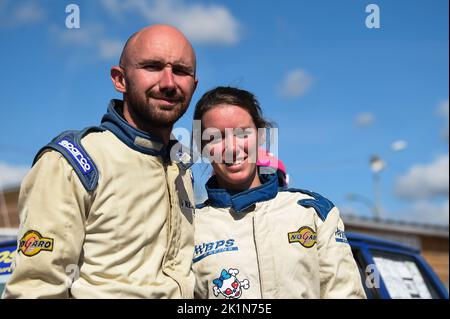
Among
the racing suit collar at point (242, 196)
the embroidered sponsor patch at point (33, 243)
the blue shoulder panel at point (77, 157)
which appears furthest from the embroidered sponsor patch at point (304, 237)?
the embroidered sponsor patch at point (33, 243)

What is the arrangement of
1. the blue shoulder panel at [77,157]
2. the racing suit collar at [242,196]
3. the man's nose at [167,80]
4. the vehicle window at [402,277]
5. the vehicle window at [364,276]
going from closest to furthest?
the blue shoulder panel at [77,157], the man's nose at [167,80], the racing suit collar at [242,196], the vehicle window at [364,276], the vehicle window at [402,277]

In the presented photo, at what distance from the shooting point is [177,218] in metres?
2.59

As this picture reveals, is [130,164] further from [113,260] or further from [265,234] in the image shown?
[265,234]

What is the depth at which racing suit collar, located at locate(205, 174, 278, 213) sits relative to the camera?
2.96 metres

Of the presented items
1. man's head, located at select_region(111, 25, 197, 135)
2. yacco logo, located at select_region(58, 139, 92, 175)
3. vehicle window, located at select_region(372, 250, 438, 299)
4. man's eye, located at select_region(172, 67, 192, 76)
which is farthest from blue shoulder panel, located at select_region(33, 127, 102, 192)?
vehicle window, located at select_region(372, 250, 438, 299)

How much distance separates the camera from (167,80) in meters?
2.45

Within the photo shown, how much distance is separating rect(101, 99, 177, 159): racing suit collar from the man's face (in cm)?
7

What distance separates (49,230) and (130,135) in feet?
1.87

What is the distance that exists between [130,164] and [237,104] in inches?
35.6

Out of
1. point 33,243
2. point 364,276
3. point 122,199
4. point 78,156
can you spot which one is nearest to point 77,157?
point 78,156

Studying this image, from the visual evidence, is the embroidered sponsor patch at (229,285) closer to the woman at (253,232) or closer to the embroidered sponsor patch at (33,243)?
the woman at (253,232)

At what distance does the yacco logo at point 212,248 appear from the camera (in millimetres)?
2871

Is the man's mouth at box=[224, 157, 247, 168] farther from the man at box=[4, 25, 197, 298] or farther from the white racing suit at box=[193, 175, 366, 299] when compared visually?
the man at box=[4, 25, 197, 298]

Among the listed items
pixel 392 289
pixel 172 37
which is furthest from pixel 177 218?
pixel 392 289
